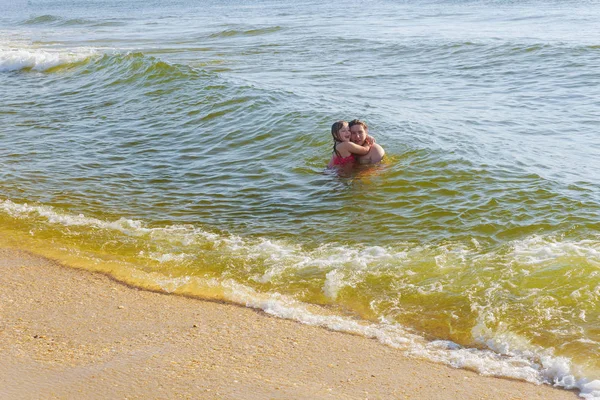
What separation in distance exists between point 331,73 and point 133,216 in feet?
34.9

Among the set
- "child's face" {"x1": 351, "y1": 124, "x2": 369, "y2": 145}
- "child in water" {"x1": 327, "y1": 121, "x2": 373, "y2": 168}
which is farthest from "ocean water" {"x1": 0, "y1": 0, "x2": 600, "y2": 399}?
"child's face" {"x1": 351, "y1": 124, "x2": 369, "y2": 145}

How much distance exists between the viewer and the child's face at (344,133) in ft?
33.7

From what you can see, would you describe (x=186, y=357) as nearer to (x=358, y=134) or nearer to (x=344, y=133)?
(x=344, y=133)

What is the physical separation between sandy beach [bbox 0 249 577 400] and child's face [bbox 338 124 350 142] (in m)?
4.45

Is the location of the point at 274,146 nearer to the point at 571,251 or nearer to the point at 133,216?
the point at 133,216

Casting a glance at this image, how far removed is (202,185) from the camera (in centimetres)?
1030

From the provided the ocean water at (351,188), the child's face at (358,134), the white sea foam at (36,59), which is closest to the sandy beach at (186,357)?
the ocean water at (351,188)

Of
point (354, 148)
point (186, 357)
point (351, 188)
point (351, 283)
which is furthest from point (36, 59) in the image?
point (186, 357)

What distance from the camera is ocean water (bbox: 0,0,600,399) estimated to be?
6.27 meters

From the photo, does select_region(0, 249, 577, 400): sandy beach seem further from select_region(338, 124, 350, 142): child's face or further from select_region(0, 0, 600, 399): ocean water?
select_region(338, 124, 350, 142): child's face

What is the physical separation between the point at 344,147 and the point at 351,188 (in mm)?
812

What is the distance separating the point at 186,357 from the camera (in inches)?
209

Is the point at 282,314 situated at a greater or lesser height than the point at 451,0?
lesser

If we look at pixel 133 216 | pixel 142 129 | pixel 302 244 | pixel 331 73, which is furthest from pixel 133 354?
pixel 331 73
